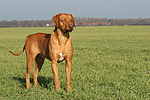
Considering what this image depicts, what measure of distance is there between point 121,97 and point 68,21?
2422 mm

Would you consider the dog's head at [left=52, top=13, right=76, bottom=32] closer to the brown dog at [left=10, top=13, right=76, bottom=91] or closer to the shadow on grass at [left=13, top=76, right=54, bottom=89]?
the brown dog at [left=10, top=13, right=76, bottom=91]

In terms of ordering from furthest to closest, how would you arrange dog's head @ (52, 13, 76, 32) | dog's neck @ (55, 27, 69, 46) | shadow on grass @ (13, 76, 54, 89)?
shadow on grass @ (13, 76, 54, 89), dog's neck @ (55, 27, 69, 46), dog's head @ (52, 13, 76, 32)

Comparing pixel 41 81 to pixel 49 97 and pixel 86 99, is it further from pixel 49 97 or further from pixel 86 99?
pixel 86 99

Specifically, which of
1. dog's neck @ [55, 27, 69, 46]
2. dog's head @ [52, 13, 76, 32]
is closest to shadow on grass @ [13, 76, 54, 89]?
dog's neck @ [55, 27, 69, 46]

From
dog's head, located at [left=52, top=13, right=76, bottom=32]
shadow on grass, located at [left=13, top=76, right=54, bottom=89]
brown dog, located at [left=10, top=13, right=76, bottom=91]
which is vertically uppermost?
dog's head, located at [left=52, top=13, right=76, bottom=32]

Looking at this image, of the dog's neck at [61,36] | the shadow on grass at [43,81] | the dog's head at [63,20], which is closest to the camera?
the dog's head at [63,20]

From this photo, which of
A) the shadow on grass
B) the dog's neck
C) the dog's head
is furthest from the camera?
the shadow on grass

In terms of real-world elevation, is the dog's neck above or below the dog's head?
below

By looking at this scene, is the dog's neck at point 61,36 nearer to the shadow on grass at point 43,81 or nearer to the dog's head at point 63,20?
the dog's head at point 63,20

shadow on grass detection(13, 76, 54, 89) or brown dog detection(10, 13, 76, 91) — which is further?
shadow on grass detection(13, 76, 54, 89)

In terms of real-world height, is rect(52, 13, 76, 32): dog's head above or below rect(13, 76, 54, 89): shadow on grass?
above

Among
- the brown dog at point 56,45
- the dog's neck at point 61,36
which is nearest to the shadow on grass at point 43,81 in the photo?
the brown dog at point 56,45

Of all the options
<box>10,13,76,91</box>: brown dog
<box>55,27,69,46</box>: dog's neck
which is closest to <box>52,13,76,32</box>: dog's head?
<box>10,13,76,91</box>: brown dog

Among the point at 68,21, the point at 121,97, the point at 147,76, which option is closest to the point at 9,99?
the point at 68,21
